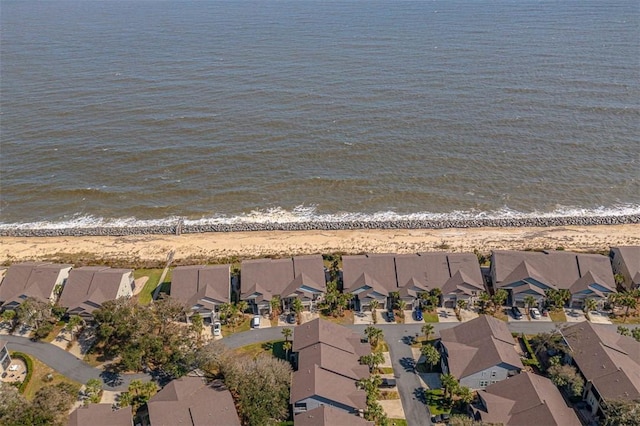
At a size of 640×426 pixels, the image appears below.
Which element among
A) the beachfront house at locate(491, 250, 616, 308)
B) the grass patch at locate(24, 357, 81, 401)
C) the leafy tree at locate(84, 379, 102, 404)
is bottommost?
the leafy tree at locate(84, 379, 102, 404)

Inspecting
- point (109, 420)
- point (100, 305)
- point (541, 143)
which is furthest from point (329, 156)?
point (109, 420)

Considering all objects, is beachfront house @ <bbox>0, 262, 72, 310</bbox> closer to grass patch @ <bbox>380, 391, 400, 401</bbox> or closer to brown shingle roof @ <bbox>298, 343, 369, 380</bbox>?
brown shingle roof @ <bbox>298, 343, 369, 380</bbox>

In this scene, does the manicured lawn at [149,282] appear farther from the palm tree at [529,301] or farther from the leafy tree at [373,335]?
the palm tree at [529,301]

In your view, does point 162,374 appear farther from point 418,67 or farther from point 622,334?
point 418,67

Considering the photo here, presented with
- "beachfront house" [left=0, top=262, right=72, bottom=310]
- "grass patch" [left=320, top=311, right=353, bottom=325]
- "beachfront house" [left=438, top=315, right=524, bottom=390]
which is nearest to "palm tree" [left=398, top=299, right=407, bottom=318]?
"grass patch" [left=320, top=311, right=353, bottom=325]

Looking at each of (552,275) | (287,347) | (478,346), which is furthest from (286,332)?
(552,275)

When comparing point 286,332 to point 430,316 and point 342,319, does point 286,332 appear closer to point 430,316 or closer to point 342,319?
point 342,319
